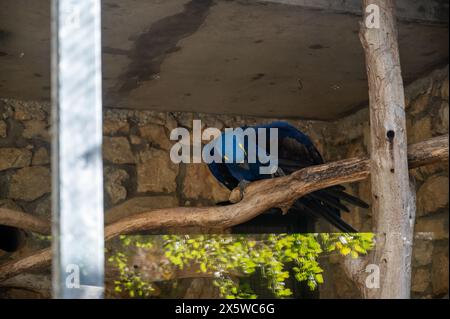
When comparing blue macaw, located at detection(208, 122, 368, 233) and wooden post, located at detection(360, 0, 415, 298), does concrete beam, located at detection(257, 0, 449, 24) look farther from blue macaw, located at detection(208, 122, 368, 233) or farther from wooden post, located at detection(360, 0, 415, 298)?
blue macaw, located at detection(208, 122, 368, 233)

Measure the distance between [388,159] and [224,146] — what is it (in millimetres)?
1150

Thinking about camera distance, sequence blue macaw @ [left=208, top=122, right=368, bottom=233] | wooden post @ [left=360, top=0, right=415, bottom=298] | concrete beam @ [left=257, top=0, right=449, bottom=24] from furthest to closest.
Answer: blue macaw @ [left=208, top=122, right=368, bottom=233] → concrete beam @ [left=257, top=0, right=449, bottom=24] → wooden post @ [left=360, top=0, right=415, bottom=298]

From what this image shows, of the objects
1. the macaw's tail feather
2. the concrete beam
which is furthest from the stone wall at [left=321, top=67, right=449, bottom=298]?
the concrete beam

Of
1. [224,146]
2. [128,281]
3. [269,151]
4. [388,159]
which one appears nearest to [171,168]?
[128,281]

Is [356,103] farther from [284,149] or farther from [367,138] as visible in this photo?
[284,149]

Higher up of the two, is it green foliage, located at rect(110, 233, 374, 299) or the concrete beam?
the concrete beam

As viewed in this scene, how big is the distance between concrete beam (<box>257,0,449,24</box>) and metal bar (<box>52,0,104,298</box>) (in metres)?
1.52

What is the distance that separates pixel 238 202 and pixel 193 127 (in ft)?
5.09

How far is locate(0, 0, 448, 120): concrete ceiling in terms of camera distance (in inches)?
112

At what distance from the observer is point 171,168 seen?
4191 mm

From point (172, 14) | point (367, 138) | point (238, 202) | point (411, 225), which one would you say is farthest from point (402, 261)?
point (367, 138)

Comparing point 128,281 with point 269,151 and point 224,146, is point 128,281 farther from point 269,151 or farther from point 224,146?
point 269,151

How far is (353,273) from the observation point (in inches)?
90.4

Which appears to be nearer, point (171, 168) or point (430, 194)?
point (430, 194)
